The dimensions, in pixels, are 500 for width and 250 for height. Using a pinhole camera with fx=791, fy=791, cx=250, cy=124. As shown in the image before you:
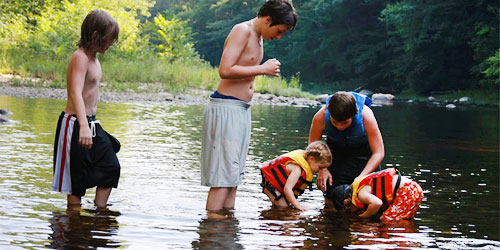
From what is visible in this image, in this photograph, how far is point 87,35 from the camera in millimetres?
5145

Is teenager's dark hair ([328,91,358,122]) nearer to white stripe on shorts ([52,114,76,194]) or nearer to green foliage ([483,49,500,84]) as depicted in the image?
white stripe on shorts ([52,114,76,194])

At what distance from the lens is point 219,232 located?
5137 mm

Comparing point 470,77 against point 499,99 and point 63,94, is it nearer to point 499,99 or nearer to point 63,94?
point 499,99

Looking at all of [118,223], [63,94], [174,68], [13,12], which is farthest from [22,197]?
[13,12]

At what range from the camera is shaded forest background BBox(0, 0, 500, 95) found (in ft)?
101

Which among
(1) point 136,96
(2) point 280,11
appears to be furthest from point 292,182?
(1) point 136,96

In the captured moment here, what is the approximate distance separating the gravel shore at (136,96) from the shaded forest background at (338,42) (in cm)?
212

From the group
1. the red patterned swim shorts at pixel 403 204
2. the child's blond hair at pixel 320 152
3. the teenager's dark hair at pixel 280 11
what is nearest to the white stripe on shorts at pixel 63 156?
the teenager's dark hair at pixel 280 11

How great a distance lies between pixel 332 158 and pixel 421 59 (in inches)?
1415

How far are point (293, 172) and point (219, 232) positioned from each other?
1.21 metres

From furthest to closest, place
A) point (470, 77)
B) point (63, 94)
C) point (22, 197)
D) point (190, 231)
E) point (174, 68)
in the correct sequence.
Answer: point (470, 77) → point (174, 68) → point (63, 94) → point (22, 197) → point (190, 231)

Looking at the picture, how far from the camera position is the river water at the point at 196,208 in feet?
16.0

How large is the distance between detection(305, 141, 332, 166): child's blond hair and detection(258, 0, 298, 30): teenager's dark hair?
119 centimetres

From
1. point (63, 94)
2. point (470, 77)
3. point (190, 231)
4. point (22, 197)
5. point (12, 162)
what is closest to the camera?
point (190, 231)
